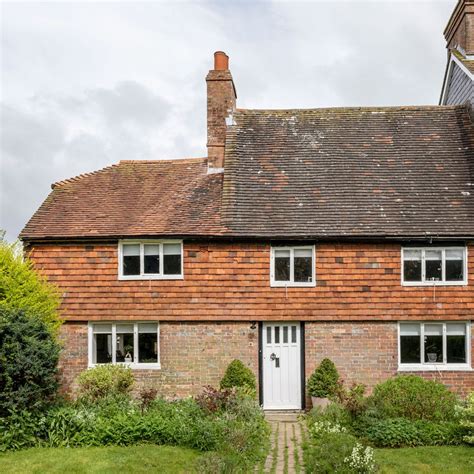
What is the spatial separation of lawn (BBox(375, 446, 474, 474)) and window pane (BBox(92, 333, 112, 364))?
28.3ft

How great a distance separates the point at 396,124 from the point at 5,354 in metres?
14.9

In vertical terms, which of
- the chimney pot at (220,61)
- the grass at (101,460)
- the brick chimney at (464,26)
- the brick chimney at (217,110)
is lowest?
the grass at (101,460)

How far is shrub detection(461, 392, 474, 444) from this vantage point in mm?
12398

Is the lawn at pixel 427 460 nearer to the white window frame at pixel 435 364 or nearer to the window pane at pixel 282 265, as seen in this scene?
the white window frame at pixel 435 364

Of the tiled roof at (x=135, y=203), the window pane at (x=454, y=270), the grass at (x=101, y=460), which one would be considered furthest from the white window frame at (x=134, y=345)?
the window pane at (x=454, y=270)

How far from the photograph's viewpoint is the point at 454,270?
1719cm

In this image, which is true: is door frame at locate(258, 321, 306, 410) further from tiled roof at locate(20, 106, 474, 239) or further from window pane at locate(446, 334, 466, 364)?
window pane at locate(446, 334, 466, 364)

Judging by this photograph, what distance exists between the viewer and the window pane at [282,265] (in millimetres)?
17375

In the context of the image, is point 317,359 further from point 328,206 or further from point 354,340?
point 328,206

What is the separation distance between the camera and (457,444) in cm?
1256

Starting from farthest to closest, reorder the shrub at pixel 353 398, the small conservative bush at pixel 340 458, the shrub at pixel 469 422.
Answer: the shrub at pixel 353 398 → the shrub at pixel 469 422 → the small conservative bush at pixel 340 458

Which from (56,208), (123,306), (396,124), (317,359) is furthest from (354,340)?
(56,208)

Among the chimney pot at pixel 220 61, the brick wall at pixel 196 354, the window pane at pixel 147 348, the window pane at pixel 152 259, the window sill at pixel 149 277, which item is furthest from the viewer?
the chimney pot at pixel 220 61

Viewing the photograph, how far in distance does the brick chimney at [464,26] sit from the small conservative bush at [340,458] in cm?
1596
